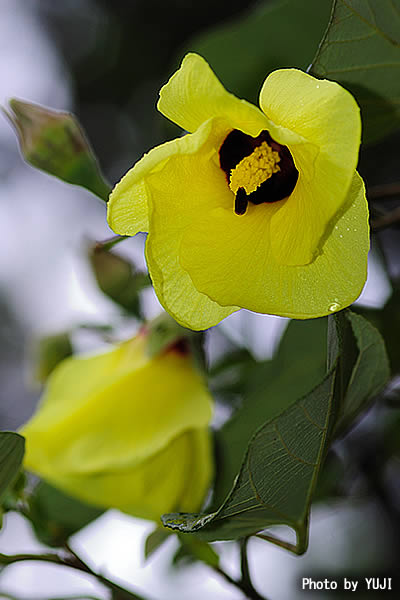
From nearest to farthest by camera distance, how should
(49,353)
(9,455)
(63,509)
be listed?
(9,455) → (63,509) → (49,353)

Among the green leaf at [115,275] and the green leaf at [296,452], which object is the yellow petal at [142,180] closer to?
the green leaf at [296,452]

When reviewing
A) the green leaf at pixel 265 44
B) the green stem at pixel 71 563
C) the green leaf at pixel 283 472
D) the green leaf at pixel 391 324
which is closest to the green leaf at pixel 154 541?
the green stem at pixel 71 563

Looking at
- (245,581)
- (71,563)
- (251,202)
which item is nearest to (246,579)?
(245,581)

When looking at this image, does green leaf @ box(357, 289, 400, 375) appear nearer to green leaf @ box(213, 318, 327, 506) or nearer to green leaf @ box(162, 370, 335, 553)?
green leaf @ box(213, 318, 327, 506)

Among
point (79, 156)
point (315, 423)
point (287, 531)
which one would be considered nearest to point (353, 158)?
point (315, 423)

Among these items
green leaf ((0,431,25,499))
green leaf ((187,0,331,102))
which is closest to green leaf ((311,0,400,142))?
green leaf ((187,0,331,102))

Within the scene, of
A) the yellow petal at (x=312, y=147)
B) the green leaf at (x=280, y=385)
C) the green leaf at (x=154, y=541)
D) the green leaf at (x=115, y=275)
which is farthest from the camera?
the green leaf at (x=115, y=275)

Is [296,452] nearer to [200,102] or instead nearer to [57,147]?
[200,102]
